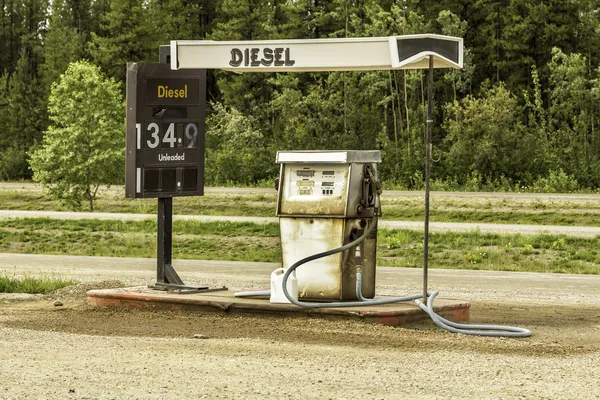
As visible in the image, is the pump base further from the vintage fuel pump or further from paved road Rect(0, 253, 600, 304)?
paved road Rect(0, 253, 600, 304)

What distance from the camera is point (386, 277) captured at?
1850 centimetres

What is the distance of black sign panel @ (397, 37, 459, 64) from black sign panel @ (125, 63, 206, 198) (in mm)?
2832

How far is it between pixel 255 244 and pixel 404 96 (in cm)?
3140

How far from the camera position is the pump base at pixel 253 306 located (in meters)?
11.5

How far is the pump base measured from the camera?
11.5 meters

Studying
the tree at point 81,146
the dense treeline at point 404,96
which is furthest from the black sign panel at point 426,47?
the dense treeline at point 404,96

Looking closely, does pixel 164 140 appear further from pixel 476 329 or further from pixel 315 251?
pixel 476 329

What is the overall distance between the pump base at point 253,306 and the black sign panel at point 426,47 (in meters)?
2.66

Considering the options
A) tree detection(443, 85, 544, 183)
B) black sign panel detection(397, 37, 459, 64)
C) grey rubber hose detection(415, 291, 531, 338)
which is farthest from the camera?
tree detection(443, 85, 544, 183)

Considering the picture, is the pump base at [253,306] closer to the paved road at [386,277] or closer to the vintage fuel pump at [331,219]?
the vintage fuel pump at [331,219]

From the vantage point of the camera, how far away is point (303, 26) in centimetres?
6325

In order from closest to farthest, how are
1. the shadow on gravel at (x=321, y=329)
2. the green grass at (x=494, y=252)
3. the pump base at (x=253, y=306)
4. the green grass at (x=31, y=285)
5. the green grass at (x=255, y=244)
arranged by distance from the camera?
the shadow on gravel at (x=321, y=329) < the pump base at (x=253, y=306) < the green grass at (x=31, y=285) < the green grass at (x=494, y=252) < the green grass at (x=255, y=244)

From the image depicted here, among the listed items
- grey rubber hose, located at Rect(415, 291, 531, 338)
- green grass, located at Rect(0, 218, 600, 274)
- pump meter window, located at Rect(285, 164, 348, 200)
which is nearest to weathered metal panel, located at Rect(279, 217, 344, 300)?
pump meter window, located at Rect(285, 164, 348, 200)

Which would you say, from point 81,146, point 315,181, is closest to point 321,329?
point 315,181
